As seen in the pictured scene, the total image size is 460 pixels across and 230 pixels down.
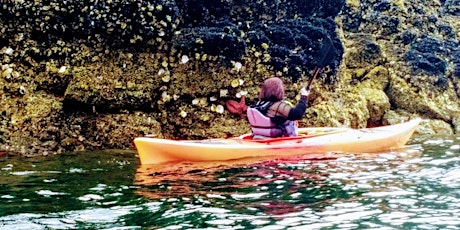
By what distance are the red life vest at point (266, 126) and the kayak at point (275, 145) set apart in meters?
0.18

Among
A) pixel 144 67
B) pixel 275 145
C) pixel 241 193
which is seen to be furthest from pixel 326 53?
pixel 241 193

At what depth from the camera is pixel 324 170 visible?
612 cm

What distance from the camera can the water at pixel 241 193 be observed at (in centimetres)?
405

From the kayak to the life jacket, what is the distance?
0.61ft

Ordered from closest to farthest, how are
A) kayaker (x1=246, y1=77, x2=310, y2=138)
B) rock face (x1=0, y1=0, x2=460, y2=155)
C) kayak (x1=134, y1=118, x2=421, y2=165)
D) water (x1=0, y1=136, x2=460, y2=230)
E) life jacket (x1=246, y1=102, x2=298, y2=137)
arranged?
water (x1=0, y1=136, x2=460, y2=230), kayak (x1=134, y1=118, x2=421, y2=165), kayaker (x1=246, y1=77, x2=310, y2=138), life jacket (x1=246, y1=102, x2=298, y2=137), rock face (x1=0, y1=0, x2=460, y2=155)

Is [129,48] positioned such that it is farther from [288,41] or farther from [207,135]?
[288,41]

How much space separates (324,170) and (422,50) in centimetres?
709

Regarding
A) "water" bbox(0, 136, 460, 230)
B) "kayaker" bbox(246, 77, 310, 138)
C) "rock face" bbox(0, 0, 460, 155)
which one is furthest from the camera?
"rock face" bbox(0, 0, 460, 155)

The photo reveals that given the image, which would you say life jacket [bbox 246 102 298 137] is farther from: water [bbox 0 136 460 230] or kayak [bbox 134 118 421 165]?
water [bbox 0 136 460 230]

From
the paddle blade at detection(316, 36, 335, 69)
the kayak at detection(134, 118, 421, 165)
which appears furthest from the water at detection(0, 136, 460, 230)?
the paddle blade at detection(316, 36, 335, 69)

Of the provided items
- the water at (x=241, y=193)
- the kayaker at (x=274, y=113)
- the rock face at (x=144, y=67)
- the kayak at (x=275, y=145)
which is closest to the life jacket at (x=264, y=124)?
the kayaker at (x=274, y=113)

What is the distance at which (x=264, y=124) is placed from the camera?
24.8ft

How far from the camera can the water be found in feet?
13.3

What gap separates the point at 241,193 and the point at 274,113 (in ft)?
8.46
